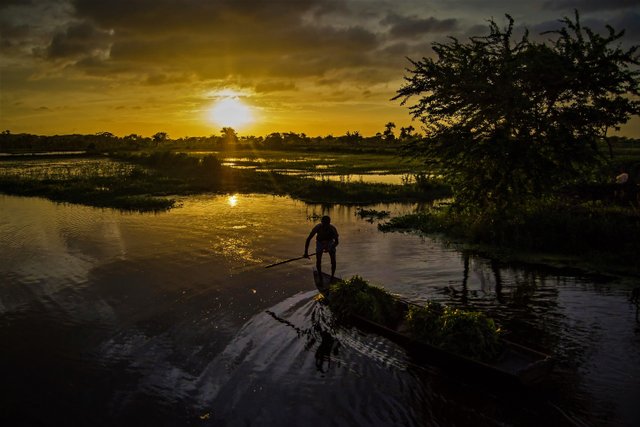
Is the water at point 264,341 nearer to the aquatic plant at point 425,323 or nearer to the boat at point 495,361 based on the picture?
the boat at point 495,361

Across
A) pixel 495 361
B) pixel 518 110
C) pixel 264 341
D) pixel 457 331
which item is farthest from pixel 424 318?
pixel 518 110

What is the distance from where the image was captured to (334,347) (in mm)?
11906

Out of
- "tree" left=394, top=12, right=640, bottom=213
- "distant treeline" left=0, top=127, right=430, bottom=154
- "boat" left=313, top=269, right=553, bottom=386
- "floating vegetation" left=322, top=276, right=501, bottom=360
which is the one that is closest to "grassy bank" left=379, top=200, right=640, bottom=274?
"tree" left=394, top=12, right=640, bottom=213

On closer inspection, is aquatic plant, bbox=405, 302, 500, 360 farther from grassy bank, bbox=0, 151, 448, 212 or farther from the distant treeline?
the distant treeline

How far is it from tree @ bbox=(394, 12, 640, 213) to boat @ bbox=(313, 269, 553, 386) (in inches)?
436

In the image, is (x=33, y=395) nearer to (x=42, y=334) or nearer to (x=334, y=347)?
(x=42, y=334)

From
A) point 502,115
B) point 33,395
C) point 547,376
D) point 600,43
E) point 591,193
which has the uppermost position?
point 600,43

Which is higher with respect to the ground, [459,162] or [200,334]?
[459,162]

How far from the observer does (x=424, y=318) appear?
1119cm

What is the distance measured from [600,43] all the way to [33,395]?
20686mm

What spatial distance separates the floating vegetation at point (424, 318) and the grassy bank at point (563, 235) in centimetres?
928

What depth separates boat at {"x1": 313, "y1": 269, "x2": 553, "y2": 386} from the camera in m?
9.09

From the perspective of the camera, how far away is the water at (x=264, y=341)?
30.2 feet

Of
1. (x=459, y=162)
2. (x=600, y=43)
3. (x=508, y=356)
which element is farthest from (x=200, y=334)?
→ (x=600, y=43)
